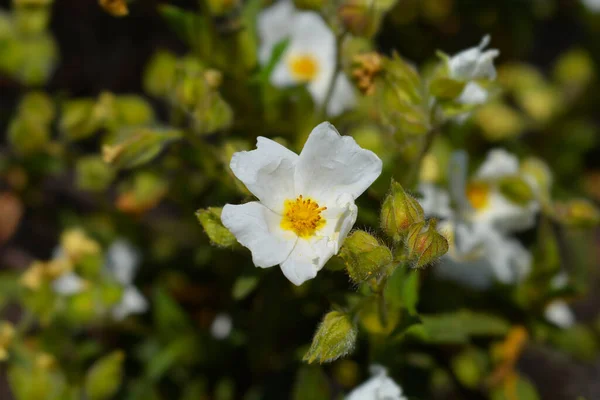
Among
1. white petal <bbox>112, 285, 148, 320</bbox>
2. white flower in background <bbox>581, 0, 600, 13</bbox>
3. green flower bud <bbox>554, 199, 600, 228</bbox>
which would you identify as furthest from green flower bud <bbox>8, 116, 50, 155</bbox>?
white flower in background <bbox>581, 0, 600, 13</bbox>

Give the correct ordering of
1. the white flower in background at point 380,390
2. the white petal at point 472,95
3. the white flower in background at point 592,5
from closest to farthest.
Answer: the white flower in background at point 380,390 → the white petal at point 472,95 → the white flower in background at point 592,5

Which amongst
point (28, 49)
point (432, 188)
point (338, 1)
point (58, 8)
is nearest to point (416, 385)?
point (432, 188)

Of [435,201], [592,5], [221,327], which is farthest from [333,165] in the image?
[592,5]

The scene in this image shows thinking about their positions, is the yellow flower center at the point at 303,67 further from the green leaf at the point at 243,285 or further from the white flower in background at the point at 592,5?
the white flower in background at the point at 592,5

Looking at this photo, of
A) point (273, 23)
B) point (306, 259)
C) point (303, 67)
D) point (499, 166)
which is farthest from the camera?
point (303, 67)

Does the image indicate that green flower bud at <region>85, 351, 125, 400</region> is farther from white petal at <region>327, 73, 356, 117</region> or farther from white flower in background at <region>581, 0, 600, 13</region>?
white flower in background at <region>581, 0, 600, 13</region>

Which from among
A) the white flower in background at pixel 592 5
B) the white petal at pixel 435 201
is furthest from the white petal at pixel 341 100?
the white flower in background at pixel 592 5

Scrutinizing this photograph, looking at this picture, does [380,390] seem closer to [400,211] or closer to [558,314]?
[400,211]
